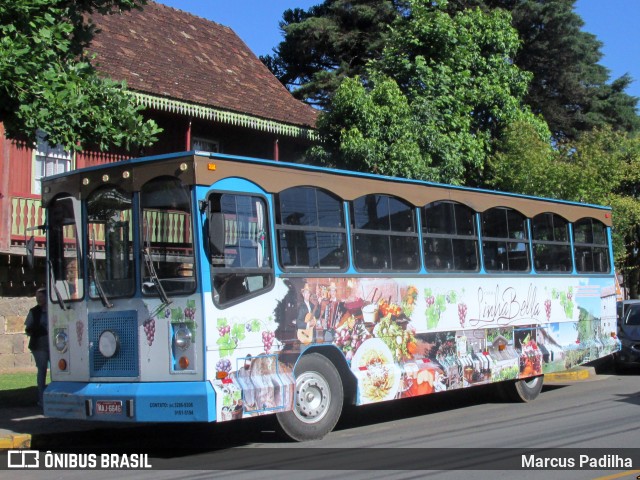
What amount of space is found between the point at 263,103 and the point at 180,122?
244cm

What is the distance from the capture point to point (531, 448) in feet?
29.9

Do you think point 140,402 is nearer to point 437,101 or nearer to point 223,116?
point 223,116

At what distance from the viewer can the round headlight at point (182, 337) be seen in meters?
8.61

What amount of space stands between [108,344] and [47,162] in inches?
347

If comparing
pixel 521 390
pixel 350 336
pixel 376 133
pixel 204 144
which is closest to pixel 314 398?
pixel 350 336

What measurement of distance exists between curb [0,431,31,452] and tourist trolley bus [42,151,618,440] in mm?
575

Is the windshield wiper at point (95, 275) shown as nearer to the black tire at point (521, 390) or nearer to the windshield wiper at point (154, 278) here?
the windshield wiper at point (154, 278)

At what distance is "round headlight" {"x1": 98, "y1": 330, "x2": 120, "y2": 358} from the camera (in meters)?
9.09

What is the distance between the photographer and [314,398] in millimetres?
9867

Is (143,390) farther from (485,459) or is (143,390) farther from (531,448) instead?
(531,448)

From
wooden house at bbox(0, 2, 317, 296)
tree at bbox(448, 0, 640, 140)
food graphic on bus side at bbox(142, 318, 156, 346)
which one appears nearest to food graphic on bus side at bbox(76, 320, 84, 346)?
food graphic on bus side at bbox(142, 318, 156, 346)

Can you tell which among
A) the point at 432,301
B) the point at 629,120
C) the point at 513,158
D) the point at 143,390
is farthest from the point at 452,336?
the point at 629,120

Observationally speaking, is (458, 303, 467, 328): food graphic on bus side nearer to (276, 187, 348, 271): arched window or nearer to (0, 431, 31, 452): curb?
(276, 187, 348, 271): arched window

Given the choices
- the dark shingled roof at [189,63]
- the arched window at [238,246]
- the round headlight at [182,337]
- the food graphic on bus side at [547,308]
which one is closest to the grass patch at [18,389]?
the round headlight at [182,337]
